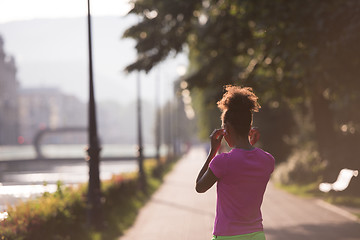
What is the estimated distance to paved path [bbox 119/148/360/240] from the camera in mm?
12680

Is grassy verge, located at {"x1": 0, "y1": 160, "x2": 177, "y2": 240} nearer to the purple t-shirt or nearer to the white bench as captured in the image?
the purple t-shirt

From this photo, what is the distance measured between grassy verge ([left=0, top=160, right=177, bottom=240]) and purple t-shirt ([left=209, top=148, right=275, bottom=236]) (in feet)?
15.3

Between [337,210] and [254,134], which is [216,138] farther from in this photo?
[337,210]

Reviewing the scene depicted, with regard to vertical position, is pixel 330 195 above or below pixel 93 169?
below

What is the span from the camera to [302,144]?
3831 centimetres

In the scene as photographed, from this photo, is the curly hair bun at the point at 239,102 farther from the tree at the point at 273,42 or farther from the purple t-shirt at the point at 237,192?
the tree at the point at 273,42

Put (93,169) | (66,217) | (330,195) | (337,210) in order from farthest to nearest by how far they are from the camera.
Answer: (330,195) < (337,210) < (93,169) < (66,217)

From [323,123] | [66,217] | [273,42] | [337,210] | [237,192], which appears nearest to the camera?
[237,192]

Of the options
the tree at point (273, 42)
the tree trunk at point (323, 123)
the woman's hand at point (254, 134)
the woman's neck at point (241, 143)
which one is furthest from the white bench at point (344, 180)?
the woman's neck at point (241, 143)

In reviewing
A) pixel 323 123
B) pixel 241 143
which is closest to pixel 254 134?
pixel 241 143

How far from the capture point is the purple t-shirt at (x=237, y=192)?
4.07m

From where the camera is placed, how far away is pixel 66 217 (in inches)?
445

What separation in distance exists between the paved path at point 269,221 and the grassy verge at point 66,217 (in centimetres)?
49

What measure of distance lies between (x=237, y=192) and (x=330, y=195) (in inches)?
687
